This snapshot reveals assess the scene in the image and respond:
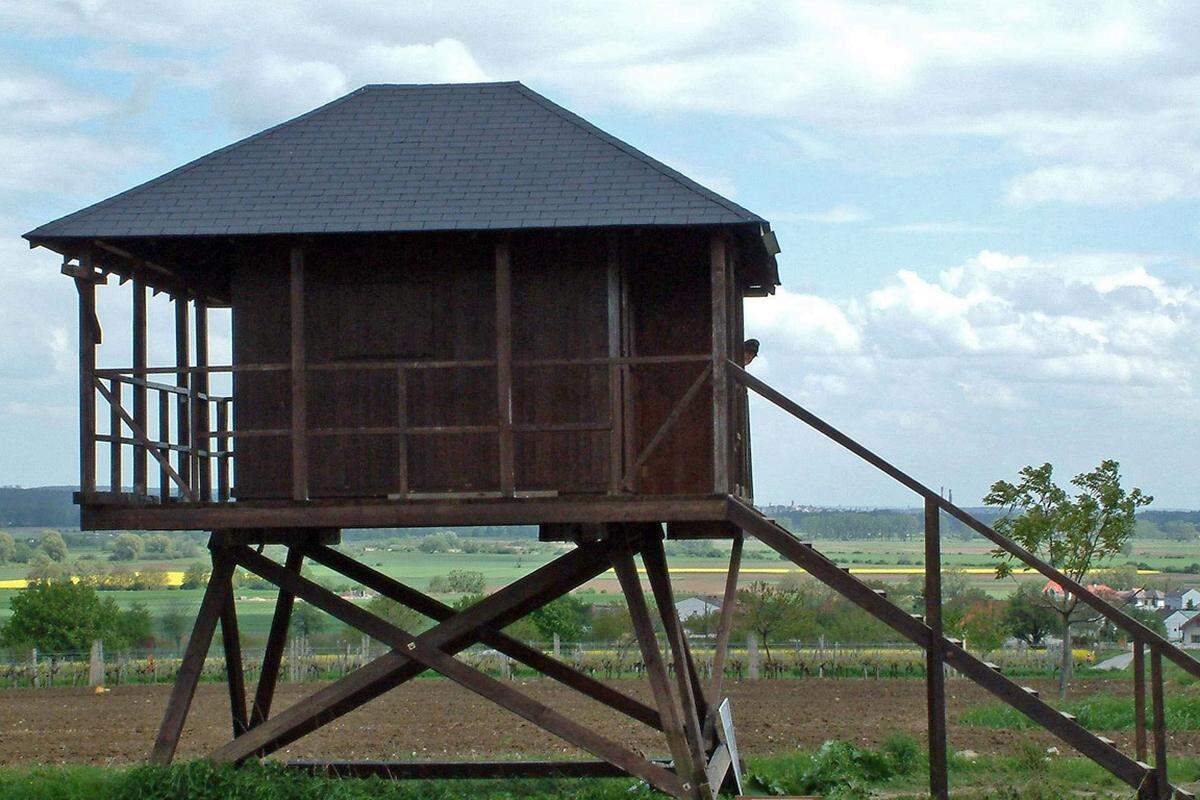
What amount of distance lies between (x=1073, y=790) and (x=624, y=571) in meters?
5.67

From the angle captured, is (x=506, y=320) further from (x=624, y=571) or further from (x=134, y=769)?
(x=134, y=769)

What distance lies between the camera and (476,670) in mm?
15266

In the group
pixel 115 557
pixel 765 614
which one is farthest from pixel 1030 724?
pixel 115 557

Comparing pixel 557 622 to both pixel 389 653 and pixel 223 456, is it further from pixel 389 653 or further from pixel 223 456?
pixel 389 653

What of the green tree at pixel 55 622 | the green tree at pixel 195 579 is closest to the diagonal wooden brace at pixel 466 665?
the green tree at pixel 55 622

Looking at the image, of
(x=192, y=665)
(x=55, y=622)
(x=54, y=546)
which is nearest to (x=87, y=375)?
(x=192, y=665)

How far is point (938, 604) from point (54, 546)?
11475 cm

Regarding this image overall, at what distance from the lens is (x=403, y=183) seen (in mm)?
14484

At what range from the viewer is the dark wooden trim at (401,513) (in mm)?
13625

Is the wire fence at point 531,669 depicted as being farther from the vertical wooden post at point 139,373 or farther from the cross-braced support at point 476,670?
the vertical wooden post at point 139,373

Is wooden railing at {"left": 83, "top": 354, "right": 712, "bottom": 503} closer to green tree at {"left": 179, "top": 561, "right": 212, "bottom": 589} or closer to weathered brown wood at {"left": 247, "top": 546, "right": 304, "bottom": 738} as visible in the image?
weathered brown wood at {"left": 247, "top": 546, "right": 304, "bottom": 738}

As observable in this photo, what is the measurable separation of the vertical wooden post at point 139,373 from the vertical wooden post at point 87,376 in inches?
15.0

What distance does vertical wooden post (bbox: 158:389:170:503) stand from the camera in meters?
14.3

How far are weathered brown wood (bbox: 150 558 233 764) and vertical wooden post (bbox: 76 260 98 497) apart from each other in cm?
167
